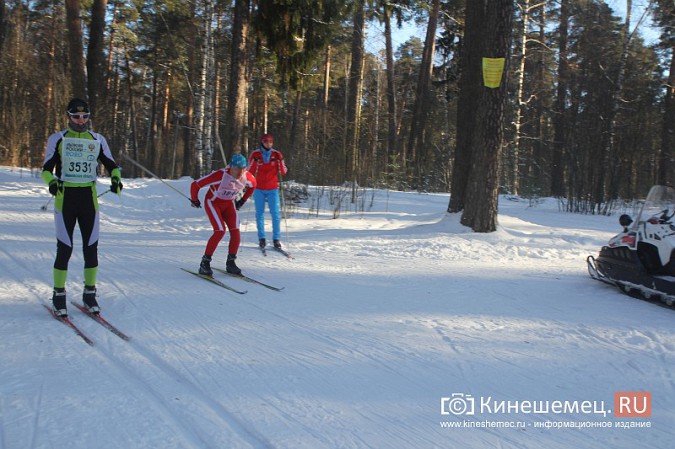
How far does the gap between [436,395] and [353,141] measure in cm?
1102

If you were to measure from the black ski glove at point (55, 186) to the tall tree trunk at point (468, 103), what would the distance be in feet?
26.6

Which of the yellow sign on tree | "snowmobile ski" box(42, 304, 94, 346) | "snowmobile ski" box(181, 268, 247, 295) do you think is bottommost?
"snowmobile ski" box(42, 304, 94, 346)

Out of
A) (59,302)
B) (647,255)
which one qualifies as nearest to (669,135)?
(647,255)

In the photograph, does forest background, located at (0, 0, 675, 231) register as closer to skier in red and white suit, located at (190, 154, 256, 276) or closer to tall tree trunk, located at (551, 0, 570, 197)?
tall tree trunk, located at (551, 0, 570, 197)

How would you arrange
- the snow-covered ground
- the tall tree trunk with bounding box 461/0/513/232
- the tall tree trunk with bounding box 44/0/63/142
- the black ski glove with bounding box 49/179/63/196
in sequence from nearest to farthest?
the snow-covered ground → the black ski glove with bounding box 49/179/63/196 → the tall tree trunk with bounding box 461/0/513/232 → the tall tree trunk with bounding box 44/0/63/142

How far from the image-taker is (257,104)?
111 feet

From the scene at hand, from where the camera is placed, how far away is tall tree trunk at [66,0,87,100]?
15.3m

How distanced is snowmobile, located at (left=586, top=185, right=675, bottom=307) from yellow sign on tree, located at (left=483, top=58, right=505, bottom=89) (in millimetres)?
3835

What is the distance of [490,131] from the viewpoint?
9070mm

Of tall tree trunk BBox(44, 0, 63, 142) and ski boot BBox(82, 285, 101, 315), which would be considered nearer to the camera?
ski boot BBox(82, 285, 101, 315)

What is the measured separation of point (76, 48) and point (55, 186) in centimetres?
1354

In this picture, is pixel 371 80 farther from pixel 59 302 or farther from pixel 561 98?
pixel 59 302

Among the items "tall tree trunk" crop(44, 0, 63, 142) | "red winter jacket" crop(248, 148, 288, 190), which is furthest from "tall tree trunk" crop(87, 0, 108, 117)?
"red winter jacket" crop(248, 148, 288, 190)

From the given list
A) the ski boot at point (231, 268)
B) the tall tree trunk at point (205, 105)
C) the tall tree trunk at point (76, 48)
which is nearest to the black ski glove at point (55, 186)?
the ski boot at point (231, 268)
